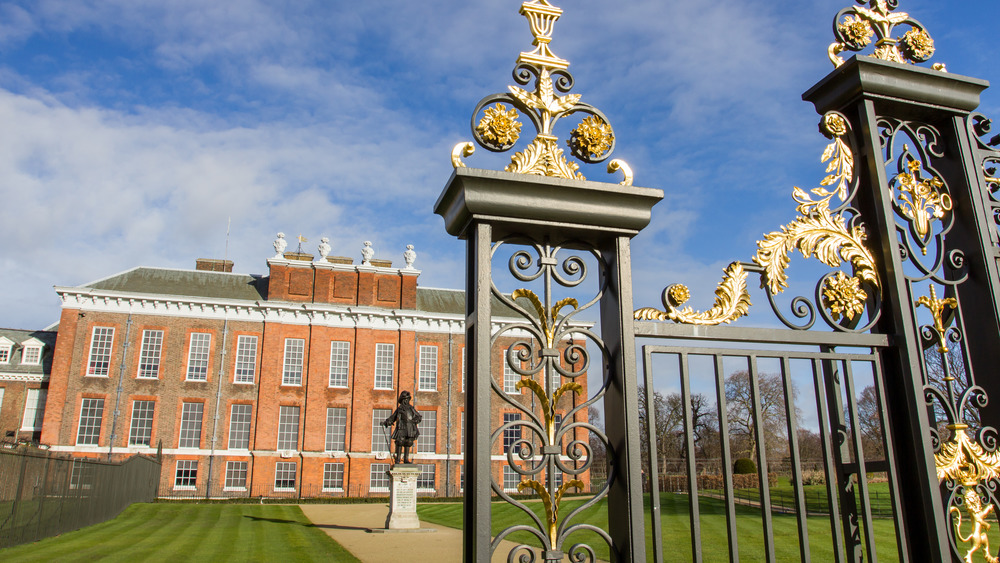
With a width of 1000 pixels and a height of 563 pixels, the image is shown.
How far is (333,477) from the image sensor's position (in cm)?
2942

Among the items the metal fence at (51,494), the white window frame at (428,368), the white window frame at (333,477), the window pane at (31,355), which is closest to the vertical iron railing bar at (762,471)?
the metal fence at (51,494)

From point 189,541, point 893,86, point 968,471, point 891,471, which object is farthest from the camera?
point 189,541

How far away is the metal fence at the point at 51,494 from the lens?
9.79 metres

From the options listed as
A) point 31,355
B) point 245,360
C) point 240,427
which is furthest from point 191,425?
point 31,355

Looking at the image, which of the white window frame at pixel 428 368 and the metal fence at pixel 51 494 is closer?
the metal fence at pixel 51 494

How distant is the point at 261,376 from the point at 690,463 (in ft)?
97.2

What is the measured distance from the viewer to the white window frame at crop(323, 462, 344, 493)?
29.2 metres

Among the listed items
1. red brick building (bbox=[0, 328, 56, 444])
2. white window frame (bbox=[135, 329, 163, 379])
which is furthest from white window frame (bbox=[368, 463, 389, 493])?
red brick building (bbox=[0, 328, 56, 444])

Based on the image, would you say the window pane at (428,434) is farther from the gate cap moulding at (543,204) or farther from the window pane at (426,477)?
the gate cap moulding at (543,204)

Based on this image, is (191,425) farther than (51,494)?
Yes

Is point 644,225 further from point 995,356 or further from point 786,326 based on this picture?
point 995,356

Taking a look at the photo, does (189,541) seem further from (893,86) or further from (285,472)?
(285,472)

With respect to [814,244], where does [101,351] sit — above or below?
above

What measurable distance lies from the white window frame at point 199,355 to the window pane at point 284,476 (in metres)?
5.17
